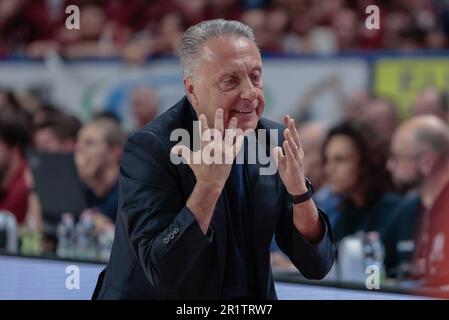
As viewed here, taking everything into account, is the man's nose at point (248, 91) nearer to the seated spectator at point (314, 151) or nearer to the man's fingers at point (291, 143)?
the man's fingers at point (291, 143)

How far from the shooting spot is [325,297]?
271 centimetres

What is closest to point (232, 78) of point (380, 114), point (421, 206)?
point (421, 206)

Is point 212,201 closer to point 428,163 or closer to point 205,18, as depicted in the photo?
point 428,163

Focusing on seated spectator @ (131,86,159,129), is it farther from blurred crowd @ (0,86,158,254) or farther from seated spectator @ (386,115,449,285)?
seated spectator @ (386,115,449,285)

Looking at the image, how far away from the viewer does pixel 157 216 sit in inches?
78.4

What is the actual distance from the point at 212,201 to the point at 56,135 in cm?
340

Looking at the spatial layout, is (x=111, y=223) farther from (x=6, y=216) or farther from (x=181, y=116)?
(x=181, y=116)

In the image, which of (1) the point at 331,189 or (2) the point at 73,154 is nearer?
(1) the point at 331,189

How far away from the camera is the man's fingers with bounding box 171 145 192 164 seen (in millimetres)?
1929

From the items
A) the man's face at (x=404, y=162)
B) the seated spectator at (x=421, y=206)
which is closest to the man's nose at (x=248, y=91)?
the seated spectator at (x=421, y=206)

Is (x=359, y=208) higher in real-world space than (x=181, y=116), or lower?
lower

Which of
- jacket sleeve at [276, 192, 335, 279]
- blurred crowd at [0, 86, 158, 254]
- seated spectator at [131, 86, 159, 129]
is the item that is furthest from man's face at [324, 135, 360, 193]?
jacket sleeve at [276, 192, 335, 279]
